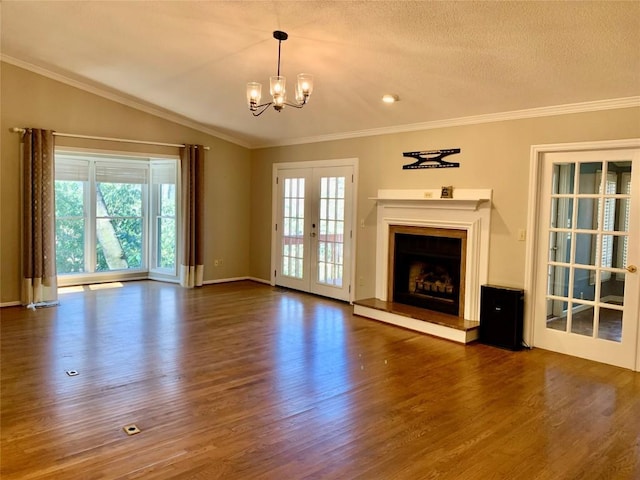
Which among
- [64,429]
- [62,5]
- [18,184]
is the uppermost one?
[62,5]

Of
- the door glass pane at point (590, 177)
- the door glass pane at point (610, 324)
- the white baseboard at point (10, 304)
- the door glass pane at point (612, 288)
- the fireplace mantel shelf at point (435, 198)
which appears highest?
the door glass pane at point (590, 177)

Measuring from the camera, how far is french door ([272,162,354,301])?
6891 mm

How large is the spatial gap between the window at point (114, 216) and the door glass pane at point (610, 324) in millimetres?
6272

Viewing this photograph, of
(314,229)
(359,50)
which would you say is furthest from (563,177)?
(314,229)

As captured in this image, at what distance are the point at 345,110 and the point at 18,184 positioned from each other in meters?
4.28

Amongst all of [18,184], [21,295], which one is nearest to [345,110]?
[18,184]

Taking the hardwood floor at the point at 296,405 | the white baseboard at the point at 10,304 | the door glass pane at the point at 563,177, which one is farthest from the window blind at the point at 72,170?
the door glass pane at the point at 563,177

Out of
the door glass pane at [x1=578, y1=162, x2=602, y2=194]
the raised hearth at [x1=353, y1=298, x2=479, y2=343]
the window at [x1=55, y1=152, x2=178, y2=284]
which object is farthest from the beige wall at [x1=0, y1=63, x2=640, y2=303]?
the window at [x1=55, y1=152, x2=178, y2=284]

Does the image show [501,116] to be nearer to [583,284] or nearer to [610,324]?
[583,284]

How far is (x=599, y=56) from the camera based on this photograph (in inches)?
144

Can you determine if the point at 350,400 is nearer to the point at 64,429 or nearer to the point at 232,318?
the point at 64,429

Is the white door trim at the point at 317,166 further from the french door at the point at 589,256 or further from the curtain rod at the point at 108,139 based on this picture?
the french door at the point at 589,256

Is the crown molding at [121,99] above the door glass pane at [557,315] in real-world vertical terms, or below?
above

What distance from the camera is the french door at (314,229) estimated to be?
6.89 metres
